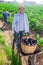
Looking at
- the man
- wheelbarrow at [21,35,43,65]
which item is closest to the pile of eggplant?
wheelbarrow at [21,35,43,65]

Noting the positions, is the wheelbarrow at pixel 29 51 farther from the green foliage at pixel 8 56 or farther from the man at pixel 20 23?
the man at pixel 20 23

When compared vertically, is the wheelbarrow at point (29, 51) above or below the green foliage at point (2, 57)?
above

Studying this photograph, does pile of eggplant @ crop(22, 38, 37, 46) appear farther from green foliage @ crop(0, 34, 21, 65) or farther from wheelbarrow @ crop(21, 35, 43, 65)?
green foliage @ crop(0, 34, 21, 65)

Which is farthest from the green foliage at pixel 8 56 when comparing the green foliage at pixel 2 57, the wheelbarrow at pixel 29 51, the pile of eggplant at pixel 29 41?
the pile of eggplant at pixel 29 41

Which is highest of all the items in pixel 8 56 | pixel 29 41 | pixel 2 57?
pixel 29 41

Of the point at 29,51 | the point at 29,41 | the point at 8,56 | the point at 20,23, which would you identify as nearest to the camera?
the point at 29,51

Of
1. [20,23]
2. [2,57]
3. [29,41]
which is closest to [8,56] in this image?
[2,57]

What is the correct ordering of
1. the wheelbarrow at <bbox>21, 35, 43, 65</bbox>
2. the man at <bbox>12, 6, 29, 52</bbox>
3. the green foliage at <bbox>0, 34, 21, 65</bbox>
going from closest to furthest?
1. the wheelbarrow at <bbox>21, 35, 43, 65</bbox>
2. the green foliage at <bbox>0, 34, 21, 65</bbox>
3. the man at <bbox>12, 6, 29, 52</bbox>

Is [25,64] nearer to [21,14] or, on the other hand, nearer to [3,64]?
[3,64]

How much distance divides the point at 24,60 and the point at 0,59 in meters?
0.95

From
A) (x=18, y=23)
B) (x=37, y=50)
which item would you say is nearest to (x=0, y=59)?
(x=37, y=50)

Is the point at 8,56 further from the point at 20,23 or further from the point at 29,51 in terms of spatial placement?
the point at 20,23

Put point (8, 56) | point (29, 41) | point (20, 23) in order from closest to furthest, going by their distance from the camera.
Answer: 1. point (29, 41)
2. point (8, 56)
3. point (20, 23)

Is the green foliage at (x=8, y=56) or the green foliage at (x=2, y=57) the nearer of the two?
the green foliage at (x=2, y=57)
